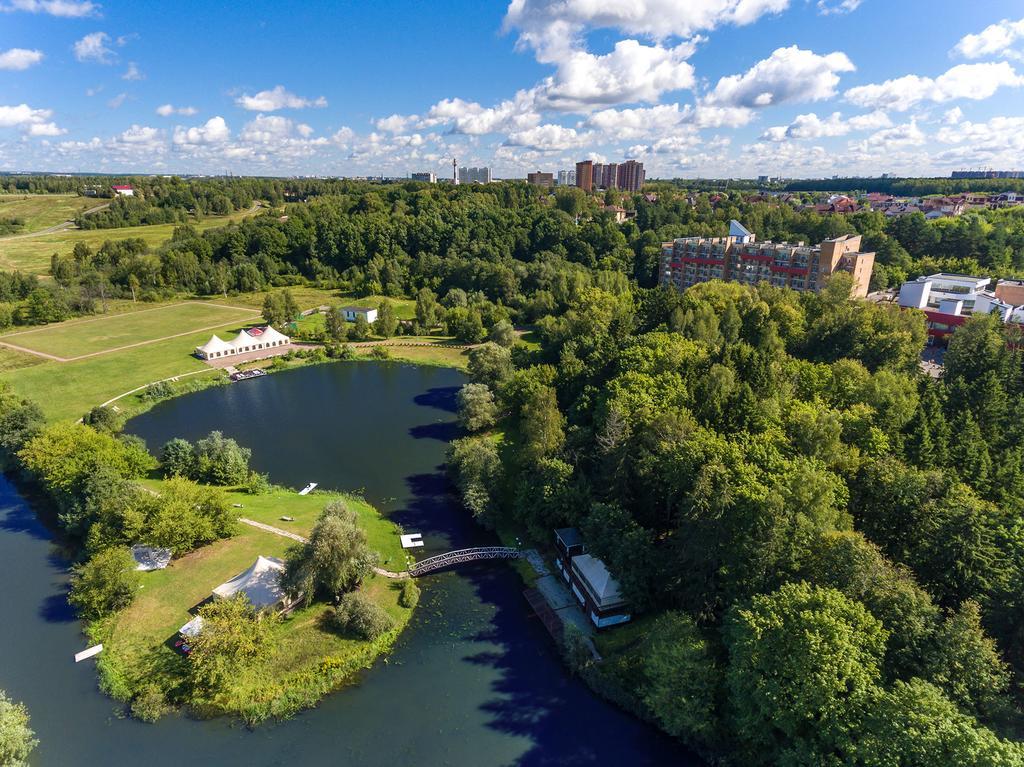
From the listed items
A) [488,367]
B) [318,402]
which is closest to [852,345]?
[488,367]

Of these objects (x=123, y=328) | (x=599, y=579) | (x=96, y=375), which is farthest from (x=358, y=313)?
(x=599, y=579)

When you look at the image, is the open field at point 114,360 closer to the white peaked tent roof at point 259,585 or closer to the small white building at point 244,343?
the small white building at point 244,343

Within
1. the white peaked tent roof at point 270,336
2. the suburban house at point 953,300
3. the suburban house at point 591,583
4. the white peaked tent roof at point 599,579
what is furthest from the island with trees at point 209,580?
the suburban house at point 953,300

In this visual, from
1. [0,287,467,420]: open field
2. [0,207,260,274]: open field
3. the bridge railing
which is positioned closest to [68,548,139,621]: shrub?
the bridge railing

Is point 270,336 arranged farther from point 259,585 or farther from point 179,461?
point 259,585

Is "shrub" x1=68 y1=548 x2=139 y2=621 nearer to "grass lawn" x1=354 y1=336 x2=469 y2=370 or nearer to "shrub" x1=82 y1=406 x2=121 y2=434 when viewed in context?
"shrub" x1=82 y1=406 x2=121 y2=434

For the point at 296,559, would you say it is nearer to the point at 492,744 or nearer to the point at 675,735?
the point at 492,744
